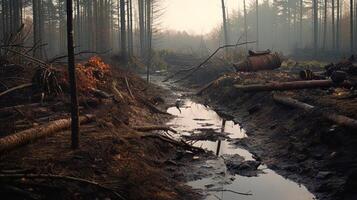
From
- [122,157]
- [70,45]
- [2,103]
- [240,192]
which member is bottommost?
[240,192]

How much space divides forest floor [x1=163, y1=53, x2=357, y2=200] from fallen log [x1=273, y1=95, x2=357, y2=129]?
4.4 inches

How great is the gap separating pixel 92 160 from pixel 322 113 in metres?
6.08

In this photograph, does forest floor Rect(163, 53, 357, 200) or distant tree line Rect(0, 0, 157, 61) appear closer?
forest floor Rect(163, 53, 357, 200)

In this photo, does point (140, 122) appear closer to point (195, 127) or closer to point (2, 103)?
point (195, 127)

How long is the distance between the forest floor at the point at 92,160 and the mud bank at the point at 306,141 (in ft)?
6.63

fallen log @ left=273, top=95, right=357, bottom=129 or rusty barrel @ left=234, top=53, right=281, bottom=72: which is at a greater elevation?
rusty barrel @ left=234, top=53, right=281, bottom=72

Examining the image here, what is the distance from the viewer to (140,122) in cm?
1192

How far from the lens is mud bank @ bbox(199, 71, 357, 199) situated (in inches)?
279

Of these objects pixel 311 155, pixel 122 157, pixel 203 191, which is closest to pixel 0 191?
pixel 122 157

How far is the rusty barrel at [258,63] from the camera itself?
851 inches

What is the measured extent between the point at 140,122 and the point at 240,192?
5.52 meters

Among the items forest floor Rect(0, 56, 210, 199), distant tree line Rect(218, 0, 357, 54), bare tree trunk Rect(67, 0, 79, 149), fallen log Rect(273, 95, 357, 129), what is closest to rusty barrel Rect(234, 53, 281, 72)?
fallen log Rect(273, 95, 357, 129)

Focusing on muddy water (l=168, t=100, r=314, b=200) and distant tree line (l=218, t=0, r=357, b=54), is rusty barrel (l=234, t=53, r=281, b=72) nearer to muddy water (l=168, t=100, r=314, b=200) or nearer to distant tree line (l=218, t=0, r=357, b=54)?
muddy water (l=168, t=100, r=314, b=200)

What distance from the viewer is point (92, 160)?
263 inches
